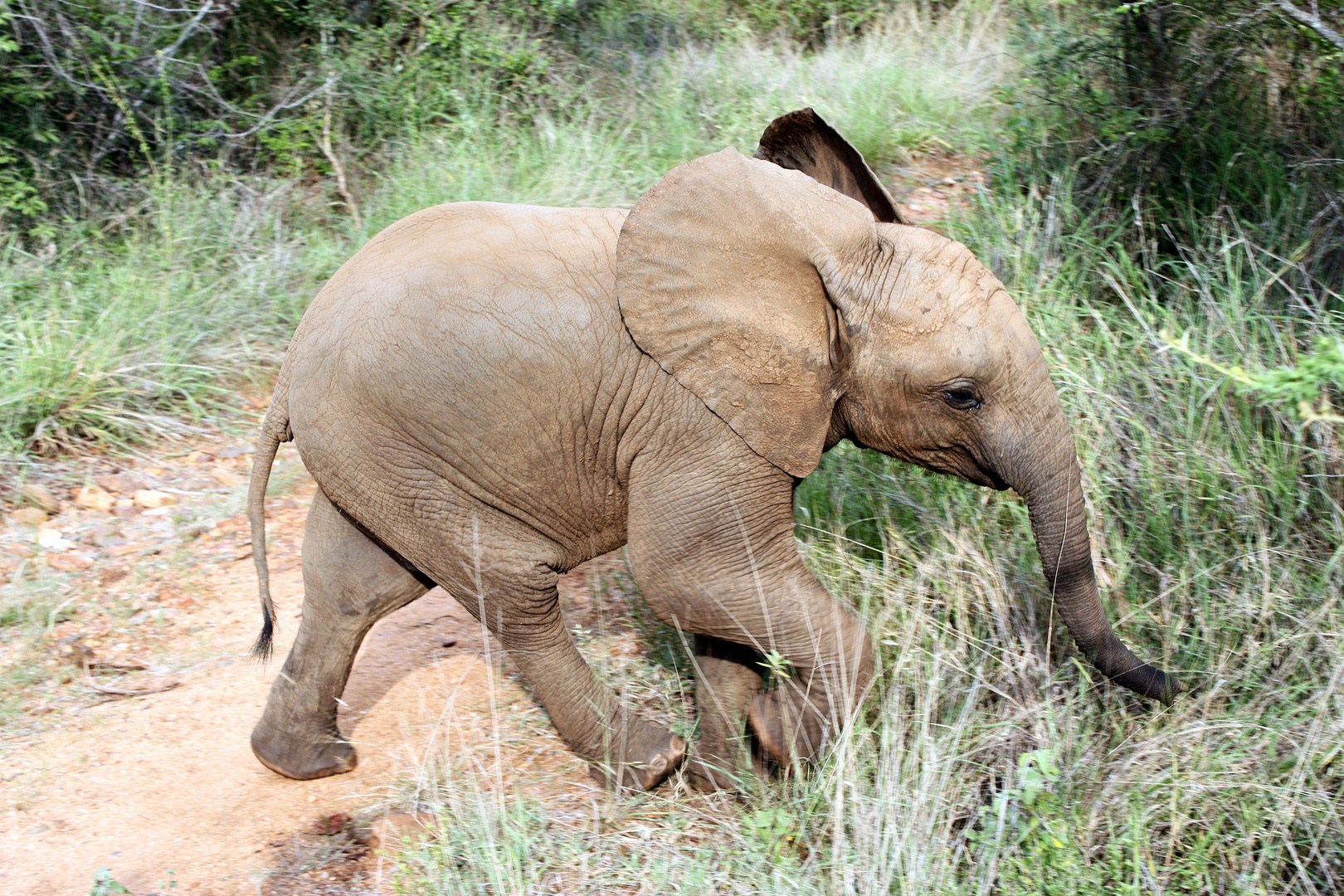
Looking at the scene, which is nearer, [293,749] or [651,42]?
[293,749]

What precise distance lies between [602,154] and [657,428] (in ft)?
14.9

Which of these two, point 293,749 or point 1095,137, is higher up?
point 1095,137

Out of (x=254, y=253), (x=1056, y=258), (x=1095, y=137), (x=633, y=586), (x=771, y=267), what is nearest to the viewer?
(x=771, y=267)

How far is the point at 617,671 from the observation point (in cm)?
433

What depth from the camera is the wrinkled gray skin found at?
326 centimetres

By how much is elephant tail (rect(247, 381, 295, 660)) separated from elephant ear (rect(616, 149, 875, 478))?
1.24m

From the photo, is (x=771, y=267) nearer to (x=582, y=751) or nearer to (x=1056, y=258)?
(x=582, y=751)

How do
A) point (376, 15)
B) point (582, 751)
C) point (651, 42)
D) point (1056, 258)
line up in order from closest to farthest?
point (582, 751)
point (1056, 258)
point (376, 15)
point (651, 42)

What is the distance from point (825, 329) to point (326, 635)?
1986 mm

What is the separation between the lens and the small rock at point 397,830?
138 inches

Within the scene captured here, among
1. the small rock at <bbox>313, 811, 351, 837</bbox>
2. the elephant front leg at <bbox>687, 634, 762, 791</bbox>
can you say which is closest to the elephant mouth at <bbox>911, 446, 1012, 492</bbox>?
the elephant front leg at <bbox>687, 634, 762, 791</bbox>

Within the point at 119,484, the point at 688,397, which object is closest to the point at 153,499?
A: the point at 119,484

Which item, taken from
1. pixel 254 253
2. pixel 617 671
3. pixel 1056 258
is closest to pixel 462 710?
pixel 617 671

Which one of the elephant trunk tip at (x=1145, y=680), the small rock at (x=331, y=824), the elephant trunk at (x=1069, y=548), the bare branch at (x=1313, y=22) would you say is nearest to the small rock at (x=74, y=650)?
the small rock at (x=331, y=824)
